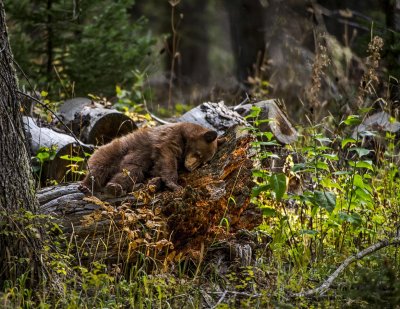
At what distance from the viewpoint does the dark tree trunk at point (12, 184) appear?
13.6 ft

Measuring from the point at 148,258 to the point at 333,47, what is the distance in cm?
544

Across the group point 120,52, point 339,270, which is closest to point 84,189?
point 339,270

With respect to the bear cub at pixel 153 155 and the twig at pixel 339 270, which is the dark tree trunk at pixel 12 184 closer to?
the bear cub at pixel 153 155

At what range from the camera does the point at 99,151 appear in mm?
5676

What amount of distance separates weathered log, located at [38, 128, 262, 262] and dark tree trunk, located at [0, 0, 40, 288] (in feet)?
1.60

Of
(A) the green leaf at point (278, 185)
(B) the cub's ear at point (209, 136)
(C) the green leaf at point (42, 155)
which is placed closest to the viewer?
(A) the green leaf at point (278, 185)

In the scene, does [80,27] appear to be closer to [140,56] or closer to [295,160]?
[140,56]

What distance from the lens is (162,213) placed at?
5086 millimetres

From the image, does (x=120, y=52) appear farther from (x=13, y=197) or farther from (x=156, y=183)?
(x=13, y=197)

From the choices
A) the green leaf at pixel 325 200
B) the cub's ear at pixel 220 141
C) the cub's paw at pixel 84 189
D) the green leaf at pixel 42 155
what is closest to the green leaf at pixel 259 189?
the green leaf at pixel 325 200

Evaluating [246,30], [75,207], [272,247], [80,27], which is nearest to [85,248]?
[75,207]

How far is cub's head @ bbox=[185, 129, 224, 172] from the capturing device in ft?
18.3

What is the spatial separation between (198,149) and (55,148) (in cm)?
169

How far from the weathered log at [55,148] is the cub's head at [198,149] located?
1336mm
